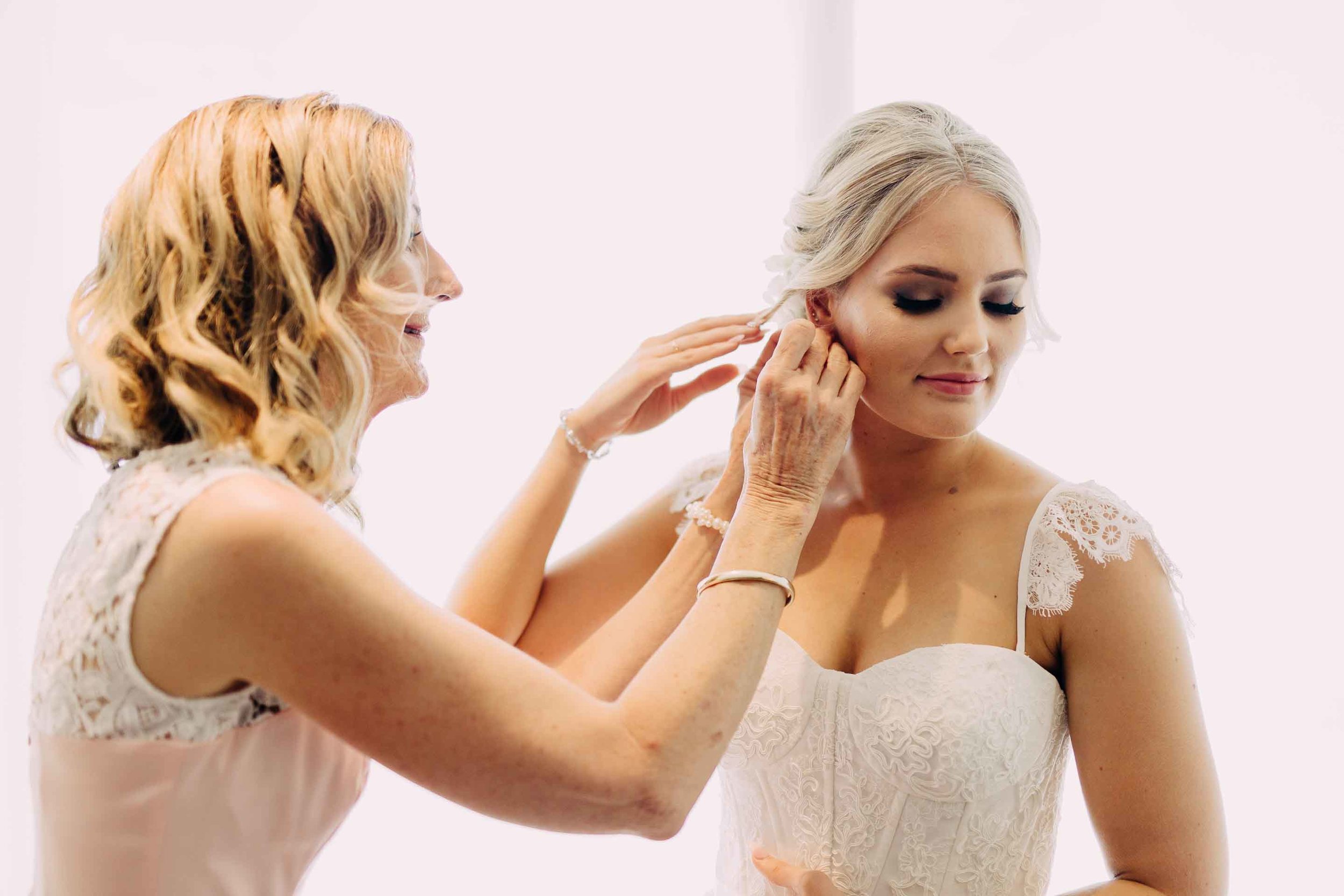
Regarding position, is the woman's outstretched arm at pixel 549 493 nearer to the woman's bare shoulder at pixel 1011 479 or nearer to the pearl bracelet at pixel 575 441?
the pearl bracelet at pixel 575 441

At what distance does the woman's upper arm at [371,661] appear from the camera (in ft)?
2.93

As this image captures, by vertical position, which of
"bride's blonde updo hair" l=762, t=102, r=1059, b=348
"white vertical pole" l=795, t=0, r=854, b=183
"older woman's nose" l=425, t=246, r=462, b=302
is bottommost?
"older woman's nose" l=425, t=246, r=462, b=302

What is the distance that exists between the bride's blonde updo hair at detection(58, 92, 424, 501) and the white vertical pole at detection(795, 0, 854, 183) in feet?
6.07

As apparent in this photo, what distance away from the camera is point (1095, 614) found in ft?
4.25

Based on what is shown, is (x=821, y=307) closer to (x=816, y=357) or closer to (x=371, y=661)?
(x=816, y=357)

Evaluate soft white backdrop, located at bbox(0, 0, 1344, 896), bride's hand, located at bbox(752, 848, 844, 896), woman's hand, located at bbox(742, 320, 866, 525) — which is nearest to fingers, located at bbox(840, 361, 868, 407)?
woman's hand, located at bbox(742, 320, 866, 525)

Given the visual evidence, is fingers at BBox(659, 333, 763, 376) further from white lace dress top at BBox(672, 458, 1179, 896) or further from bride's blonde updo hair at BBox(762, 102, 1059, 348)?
white lace dress top at BBox(672, 458, 1179, 896)

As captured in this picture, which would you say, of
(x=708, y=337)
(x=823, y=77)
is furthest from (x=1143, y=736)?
(x=823, y=77)

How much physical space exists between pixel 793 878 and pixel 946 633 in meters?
0.37

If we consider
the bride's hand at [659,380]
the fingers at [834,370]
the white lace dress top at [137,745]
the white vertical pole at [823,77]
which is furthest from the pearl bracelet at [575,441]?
the white vertical pole at [823,77]

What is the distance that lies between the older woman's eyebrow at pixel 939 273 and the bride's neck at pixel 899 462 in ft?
0.76

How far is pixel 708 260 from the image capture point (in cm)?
266

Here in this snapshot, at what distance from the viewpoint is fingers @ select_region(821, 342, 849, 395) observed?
131cm

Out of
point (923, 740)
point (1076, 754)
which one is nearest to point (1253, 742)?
point (1076, 754)
